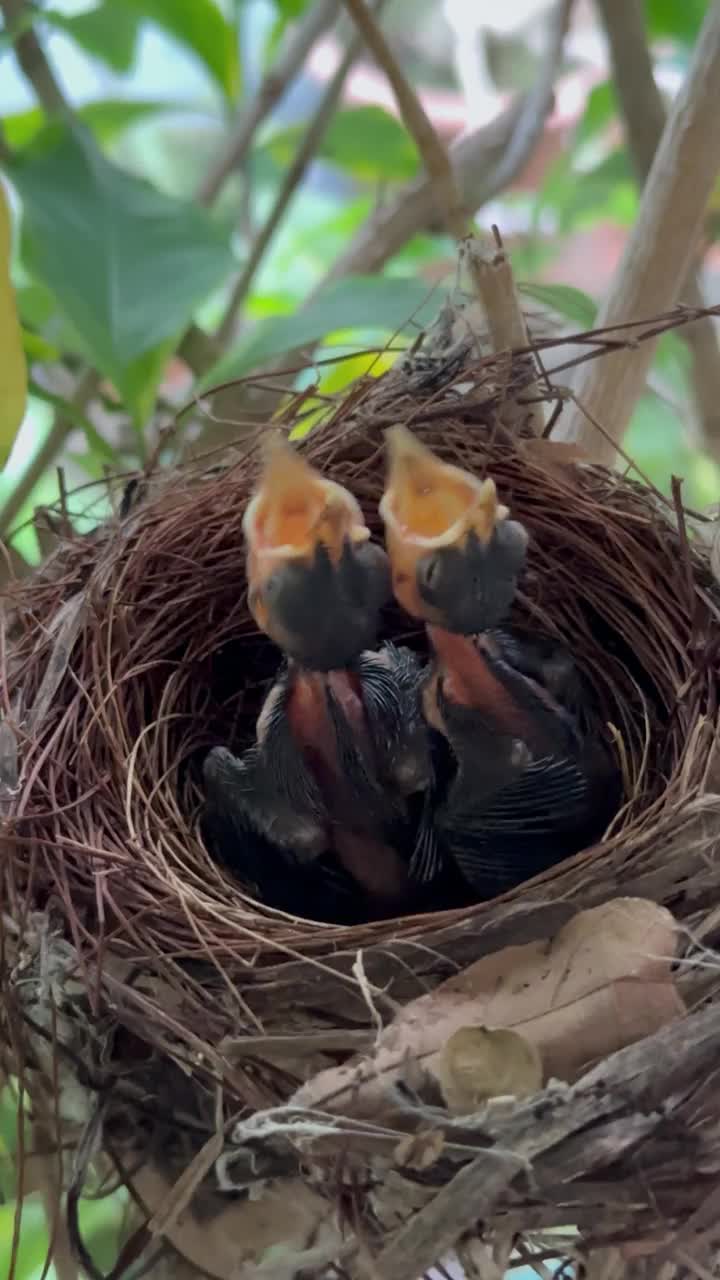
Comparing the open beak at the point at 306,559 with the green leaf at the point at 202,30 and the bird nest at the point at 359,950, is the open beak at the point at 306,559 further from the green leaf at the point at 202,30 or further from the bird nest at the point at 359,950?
the green leaf at the point at 202,30

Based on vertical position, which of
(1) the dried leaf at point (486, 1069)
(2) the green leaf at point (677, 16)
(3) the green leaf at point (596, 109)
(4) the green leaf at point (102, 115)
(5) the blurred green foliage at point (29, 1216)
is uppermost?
(4) the green leaf at point (102, 115)

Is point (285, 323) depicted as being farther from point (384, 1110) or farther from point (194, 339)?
point (384, 1110)

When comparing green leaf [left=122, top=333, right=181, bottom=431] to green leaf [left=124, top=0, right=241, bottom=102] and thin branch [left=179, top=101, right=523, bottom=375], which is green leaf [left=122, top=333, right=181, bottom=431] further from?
green leaf [left=124, top=0, right=241, bottom=102]

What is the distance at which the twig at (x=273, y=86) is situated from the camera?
1.08 meters

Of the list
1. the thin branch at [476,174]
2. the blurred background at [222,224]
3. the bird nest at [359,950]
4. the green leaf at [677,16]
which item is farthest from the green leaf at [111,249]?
the green leaf at [677,16]

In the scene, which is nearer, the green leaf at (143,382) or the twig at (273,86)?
the green leaf at (143,382)

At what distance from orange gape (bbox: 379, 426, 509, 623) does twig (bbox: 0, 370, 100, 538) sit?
455 millimetres

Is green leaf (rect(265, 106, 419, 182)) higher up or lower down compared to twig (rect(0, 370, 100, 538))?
Result: higher up

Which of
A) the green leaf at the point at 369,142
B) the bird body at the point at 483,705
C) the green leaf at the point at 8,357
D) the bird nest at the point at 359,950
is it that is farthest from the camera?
the green leaf at the point at 369,142

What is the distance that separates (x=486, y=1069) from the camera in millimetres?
455

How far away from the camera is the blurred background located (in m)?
0.84

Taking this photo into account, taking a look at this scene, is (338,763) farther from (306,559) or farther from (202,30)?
(202,30)

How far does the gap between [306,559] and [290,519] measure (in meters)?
0.03

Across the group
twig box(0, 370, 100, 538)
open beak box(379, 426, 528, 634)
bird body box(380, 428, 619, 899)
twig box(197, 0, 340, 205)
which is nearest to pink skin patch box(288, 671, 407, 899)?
bird body box(380, 428, 619, 899)
